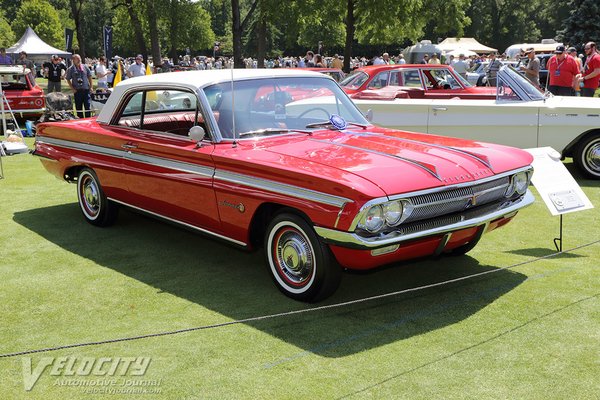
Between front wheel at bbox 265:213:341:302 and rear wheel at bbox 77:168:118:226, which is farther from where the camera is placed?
rear wheel at bbox 77:168:118:226

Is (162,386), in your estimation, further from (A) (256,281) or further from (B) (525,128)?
(B) (525,128)

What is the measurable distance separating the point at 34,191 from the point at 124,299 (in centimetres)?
468

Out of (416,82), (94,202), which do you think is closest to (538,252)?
(94,202)

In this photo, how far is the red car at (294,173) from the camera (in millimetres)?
4316

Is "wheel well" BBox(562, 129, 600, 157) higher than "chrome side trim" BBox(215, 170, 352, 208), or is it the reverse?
"chrome side trim" BBox(215, 170, 352, 208)

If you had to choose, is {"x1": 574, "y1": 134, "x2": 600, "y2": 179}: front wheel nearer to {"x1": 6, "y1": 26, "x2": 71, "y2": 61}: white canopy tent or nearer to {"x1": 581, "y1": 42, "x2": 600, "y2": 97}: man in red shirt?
{"x1": 581, "y1": 42, "x2": 600, "y2": 97}: man in red shirt

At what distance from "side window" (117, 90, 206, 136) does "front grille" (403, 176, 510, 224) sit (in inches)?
99.2

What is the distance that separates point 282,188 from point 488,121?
17.7ft

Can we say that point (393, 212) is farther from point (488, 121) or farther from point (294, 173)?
point (488, 121)

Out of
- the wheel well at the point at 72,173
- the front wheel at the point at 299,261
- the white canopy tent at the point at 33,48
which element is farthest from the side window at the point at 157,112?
the white canopy tent at the point at 33,48

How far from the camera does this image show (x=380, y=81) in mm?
11750

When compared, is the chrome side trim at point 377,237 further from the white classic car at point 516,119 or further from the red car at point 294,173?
the white classic car at point 516,119

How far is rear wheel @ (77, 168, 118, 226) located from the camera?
6.78 m

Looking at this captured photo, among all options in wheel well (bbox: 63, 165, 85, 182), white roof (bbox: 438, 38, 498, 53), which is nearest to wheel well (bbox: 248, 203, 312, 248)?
wheel well (bbox: 63, 165, 85, 182)
